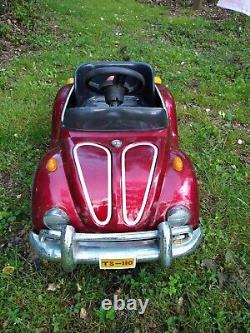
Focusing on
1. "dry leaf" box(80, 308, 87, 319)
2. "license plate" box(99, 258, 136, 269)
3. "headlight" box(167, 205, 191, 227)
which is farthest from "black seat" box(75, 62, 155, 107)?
"dry leaf" box(80, 308, 87, 319)

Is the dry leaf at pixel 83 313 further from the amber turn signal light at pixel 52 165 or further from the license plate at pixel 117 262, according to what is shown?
the amber turn signal light at pixel 52 165

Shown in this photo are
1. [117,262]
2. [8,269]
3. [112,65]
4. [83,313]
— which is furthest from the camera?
[112,65]

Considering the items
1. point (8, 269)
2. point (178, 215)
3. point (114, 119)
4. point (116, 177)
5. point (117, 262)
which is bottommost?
point (8, 269)

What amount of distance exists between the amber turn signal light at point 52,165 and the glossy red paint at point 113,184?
1.3 inches

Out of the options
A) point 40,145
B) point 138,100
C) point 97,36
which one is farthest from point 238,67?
point 40,145

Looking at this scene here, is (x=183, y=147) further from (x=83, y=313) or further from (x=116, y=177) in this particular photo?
(x=83, y=313)

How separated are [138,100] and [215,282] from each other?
192 cm

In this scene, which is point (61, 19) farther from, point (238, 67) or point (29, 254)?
point (29, 254)

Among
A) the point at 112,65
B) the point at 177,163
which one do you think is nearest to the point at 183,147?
the point at 112,65

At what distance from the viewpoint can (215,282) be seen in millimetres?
3279

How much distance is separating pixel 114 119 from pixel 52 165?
620 mm

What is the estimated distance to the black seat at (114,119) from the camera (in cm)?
320

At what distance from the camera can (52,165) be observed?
3.11 metres

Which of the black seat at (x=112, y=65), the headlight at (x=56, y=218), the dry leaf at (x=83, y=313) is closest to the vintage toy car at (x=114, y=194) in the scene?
the headlight at (x=56, y=218)
